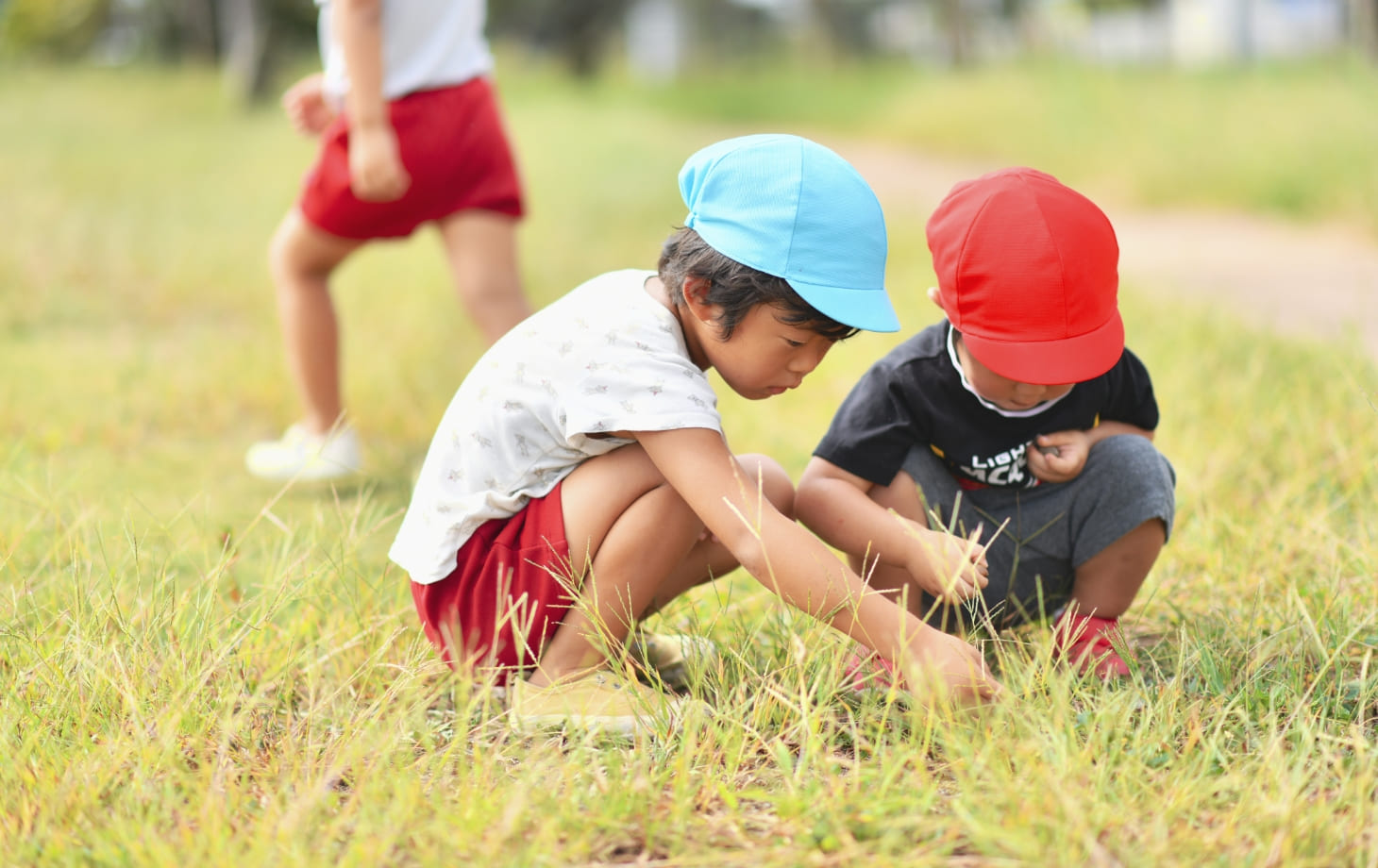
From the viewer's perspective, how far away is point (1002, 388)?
5.90 ft

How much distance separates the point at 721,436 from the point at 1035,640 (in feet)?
1.89

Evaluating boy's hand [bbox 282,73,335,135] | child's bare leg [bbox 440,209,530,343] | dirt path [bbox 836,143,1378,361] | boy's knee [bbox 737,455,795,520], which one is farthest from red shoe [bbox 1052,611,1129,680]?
boy's hand [bbox 282,73,335,135]

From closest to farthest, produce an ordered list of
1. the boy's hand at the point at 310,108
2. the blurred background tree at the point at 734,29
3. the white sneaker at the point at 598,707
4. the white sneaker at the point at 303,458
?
the white sneaker at the point at 598,707 → the white sneaker at the point at 303,458 → the boy's hand at the point at 310,108 → the blurred background tree at the point at 734,29

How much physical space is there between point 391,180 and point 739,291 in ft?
4.39

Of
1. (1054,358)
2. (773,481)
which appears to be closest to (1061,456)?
(1054,358)

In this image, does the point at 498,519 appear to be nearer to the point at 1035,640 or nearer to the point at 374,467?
the point at 1035,640

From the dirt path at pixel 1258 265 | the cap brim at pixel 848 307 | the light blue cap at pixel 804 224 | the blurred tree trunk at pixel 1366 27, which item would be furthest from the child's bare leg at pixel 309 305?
the blurred tree trunk at pixel 1366 27

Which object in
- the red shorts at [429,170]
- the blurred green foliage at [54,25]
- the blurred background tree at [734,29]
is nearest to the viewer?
the red shorts at [429,170]

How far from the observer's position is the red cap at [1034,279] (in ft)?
5.41

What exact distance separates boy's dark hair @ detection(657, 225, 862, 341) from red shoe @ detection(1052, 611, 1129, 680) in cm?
54

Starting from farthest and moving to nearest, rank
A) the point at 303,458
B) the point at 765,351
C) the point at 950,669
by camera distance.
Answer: the point at 303,458 → the point at 765,351 → the point at 950,669

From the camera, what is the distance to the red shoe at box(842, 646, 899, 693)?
169cm

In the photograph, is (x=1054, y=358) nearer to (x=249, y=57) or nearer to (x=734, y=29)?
(x=249, y=57)

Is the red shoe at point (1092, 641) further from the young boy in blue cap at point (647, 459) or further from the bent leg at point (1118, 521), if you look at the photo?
the young boy in blue cap at point (647, 459)
